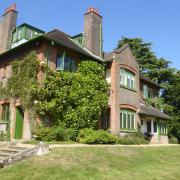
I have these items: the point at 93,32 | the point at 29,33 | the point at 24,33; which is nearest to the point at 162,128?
the point at 93,32

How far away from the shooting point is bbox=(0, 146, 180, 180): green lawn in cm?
1018

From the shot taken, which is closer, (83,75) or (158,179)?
(158,179)

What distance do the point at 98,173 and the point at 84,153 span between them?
2.53 metres

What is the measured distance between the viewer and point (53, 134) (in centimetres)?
1744

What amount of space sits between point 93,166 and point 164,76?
34377mm

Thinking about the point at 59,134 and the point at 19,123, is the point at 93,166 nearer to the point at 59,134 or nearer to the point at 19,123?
the point at 59,134

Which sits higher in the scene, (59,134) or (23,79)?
(23,79)

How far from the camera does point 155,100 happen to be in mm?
31969

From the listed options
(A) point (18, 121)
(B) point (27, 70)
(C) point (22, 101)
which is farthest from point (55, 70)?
(A) point (18, 121)

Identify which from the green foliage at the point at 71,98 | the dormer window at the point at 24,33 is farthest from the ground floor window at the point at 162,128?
the dormer window at the point at 24,33

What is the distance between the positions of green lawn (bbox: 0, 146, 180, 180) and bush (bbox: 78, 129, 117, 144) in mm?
2896

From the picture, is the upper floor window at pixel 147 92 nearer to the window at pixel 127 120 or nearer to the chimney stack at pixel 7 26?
the window at pixel 127 120

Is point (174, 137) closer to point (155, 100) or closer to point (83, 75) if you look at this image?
point (155, 100)

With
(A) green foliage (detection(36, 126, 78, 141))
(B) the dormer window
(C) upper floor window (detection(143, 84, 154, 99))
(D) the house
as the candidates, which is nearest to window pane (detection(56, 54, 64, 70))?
(D) the house
